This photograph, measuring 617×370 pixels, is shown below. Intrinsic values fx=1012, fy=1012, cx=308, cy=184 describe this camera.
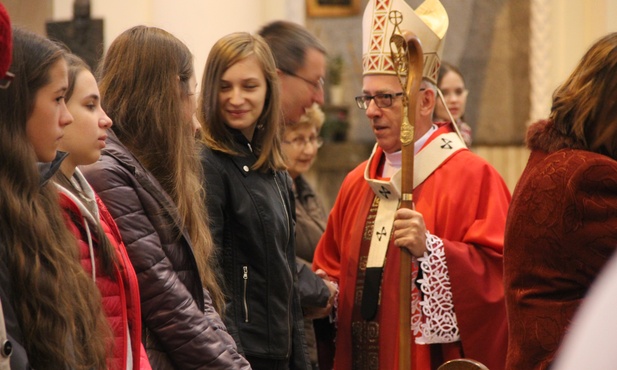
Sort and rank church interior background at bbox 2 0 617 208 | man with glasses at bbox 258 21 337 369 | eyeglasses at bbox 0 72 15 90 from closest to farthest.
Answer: eyeglasses at bbox 0 72 15 90
man with glasses at bbox 258 21 337 369
church interior background at bbox 2 0 617 208

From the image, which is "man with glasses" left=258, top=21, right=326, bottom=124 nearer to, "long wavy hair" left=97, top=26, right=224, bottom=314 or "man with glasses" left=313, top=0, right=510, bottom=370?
"man with glasses" left=313, top=0, right=510, bottom=370

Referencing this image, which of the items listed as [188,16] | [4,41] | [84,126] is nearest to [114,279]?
[84,126]

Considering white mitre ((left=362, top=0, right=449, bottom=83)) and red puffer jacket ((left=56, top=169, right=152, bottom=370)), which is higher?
white mitre ((left=362, top=0, right=449, bottom=83))

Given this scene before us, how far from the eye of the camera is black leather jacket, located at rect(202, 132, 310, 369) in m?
3.59

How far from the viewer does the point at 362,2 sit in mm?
11711

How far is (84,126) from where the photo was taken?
2688 mm

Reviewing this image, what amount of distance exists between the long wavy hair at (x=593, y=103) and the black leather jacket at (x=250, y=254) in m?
1.15

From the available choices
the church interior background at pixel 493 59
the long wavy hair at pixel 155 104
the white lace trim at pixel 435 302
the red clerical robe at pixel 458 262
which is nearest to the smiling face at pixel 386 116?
the red clerical robe at pixel 458 262

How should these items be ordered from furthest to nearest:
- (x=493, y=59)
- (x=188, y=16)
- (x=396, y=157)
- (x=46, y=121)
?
1. (x=493, y=59)
2. (x=188, y=16)
3. (x=396, y=157)
4. (x=46, y=121)

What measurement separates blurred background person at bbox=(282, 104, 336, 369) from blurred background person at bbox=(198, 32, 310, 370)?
0.48 metres

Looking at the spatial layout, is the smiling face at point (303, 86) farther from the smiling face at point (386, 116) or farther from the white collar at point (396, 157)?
the white collar at point (396, 157)

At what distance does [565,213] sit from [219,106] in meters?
1.43

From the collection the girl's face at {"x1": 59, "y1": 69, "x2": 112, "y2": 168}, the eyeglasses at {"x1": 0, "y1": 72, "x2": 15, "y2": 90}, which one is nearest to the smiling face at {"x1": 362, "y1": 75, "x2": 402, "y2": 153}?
the girl's face at {"x1": 59, "y1": 69, "x2": 112, "y2": 168}

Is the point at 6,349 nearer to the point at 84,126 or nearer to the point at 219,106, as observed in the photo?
the point at 84,126
